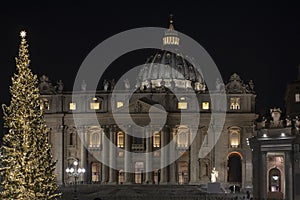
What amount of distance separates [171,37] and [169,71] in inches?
395

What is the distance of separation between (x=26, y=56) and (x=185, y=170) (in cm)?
7441

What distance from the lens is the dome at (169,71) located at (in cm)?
12244

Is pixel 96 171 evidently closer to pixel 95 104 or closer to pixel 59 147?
pixel 59 147

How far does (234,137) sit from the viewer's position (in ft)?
332

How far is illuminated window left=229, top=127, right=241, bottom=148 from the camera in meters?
101

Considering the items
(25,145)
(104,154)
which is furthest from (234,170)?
(25,145)

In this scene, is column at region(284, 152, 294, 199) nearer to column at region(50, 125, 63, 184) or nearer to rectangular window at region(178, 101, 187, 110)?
rectangular window at region(178, 101, 187, 110)

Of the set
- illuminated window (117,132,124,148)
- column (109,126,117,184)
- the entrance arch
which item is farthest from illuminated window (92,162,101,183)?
the entrance arch

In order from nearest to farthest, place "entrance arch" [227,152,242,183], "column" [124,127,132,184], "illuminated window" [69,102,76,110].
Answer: "column" [124,127,132,184] < "illuminated window" [69,102,76,110] < "entrance arch" [227,152,242,183]

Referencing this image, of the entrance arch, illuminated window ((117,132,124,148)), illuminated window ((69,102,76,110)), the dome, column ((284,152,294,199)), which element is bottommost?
the entrance arch

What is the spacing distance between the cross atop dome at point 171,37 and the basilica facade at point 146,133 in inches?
1179

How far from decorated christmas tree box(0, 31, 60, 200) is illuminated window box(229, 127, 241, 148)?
72.9 metres

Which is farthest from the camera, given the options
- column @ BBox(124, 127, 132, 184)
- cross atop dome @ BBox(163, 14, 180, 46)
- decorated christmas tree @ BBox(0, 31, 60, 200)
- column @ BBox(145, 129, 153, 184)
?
cross atop dome @ BBox(163, 14, 180, 46)

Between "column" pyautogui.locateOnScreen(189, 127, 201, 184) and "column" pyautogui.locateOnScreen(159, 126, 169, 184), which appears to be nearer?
"column" pyautogui.locateOnScreen(159, 126, 169, 184)
